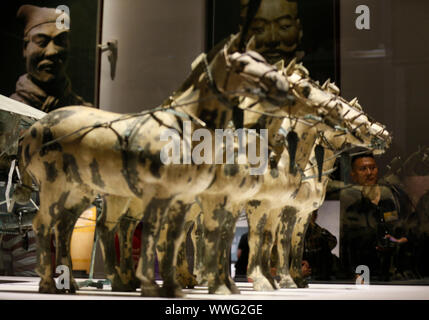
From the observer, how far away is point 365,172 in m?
9.89

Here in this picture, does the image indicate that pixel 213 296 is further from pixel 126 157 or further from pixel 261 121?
pixel 261 121

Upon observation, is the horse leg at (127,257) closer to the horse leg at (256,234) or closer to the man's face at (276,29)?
the horse leg at (256,234)

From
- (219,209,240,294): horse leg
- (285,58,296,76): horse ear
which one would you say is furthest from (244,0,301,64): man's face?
(219,209,240,294): horse leg

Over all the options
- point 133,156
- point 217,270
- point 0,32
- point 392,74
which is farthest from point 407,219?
point 0,32

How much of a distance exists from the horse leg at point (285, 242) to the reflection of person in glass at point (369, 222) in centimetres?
217

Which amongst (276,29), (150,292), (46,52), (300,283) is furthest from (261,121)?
(46,52)

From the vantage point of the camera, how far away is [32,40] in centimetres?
893

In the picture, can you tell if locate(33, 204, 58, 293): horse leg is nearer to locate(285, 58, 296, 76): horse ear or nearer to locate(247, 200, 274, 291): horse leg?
locate(247, 200, 274, 291): horse leg

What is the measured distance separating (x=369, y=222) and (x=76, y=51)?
4.79 meters

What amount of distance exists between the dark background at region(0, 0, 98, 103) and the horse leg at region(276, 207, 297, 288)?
2.94 metres

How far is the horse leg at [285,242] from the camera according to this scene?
797 centimetres

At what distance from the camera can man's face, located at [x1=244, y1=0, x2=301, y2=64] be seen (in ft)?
32.2

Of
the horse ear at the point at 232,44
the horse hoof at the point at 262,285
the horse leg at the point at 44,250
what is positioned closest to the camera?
the horse ear at the point at 232,44

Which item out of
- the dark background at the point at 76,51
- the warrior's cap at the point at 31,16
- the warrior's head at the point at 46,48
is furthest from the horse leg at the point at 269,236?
the warrior's cap at the point at 31,16
